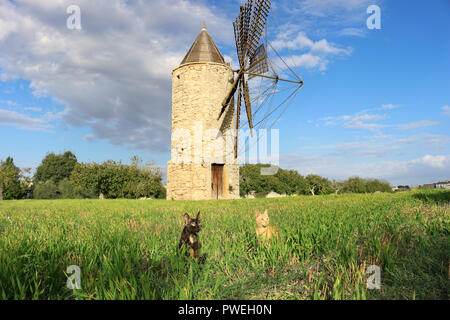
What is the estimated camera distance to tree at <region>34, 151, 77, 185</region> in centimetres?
4200

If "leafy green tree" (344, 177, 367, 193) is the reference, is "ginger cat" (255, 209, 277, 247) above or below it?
above

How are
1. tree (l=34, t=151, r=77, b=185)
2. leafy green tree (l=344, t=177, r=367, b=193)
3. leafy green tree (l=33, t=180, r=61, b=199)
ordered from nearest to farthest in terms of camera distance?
leafy green tree (l=33, t=180, r=61, b=199) < tree (l=34, t=151, r=77, b=185) < leafy green tree (l=344, t=177, r=367, b=193)

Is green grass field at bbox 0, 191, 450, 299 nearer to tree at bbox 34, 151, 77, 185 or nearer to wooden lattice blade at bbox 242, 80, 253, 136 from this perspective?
wooden lattice blade at bbox 242, 80, 253, 136

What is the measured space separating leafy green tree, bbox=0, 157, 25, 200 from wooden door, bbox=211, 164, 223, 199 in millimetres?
28274

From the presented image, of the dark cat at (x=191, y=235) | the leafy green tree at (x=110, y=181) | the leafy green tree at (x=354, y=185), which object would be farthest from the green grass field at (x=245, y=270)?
the leafy green tree at (x=354, y=185)

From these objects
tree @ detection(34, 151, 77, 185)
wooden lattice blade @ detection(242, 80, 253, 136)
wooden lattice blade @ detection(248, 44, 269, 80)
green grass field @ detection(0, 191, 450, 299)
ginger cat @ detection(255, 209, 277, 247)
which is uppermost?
wooden lattice blade @ detection(248, 44, 269, 80)

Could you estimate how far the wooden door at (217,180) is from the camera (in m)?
17.6

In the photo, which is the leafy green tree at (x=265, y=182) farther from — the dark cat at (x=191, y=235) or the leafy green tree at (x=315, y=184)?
the dark cat at (x=191, y=235)

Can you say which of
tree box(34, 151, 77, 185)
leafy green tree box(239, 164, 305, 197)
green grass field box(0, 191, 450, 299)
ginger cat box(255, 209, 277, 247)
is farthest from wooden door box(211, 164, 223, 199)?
tree box(34, 151, 77, 185)

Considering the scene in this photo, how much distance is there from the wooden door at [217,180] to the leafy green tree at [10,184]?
92.8 feet
